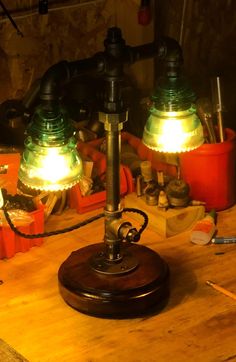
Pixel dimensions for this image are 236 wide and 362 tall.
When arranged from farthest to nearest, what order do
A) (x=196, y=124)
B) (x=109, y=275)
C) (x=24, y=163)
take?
(x=109, y=275) → (x=196, y=124) → (x=24, y=163)

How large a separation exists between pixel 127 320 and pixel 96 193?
513 millimetres

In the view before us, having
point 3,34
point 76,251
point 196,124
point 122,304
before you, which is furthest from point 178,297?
point 3,34

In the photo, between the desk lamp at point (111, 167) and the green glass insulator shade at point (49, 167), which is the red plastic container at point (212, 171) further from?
the green glass insulator shade at point (49, 167)

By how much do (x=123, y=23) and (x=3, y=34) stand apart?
0.45m

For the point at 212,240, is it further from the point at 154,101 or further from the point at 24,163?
the point at 24,163

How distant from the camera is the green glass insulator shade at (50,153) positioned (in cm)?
135

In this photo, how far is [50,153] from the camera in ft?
4.50

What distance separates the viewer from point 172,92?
1464mm

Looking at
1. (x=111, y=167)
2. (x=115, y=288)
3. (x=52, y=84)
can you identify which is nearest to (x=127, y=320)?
(x=115, y=288)

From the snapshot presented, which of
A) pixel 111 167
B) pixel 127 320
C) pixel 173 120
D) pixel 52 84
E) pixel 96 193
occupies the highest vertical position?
pixel 52 84

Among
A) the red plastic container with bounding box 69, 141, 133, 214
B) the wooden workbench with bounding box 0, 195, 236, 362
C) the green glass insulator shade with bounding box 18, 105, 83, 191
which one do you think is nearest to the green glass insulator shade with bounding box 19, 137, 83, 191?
the green glass insulator shade with bounding box 18, 105, 83, 191

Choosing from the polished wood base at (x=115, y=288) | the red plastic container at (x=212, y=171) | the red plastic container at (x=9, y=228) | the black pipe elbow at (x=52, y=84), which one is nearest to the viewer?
the black pipe elbow at (x=52, y=84)

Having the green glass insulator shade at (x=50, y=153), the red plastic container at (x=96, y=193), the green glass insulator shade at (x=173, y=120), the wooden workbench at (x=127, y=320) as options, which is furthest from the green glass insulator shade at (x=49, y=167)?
the red plastic container at (x=96, y=193)

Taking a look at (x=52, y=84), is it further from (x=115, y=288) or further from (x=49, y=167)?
(x=115, y=288)
